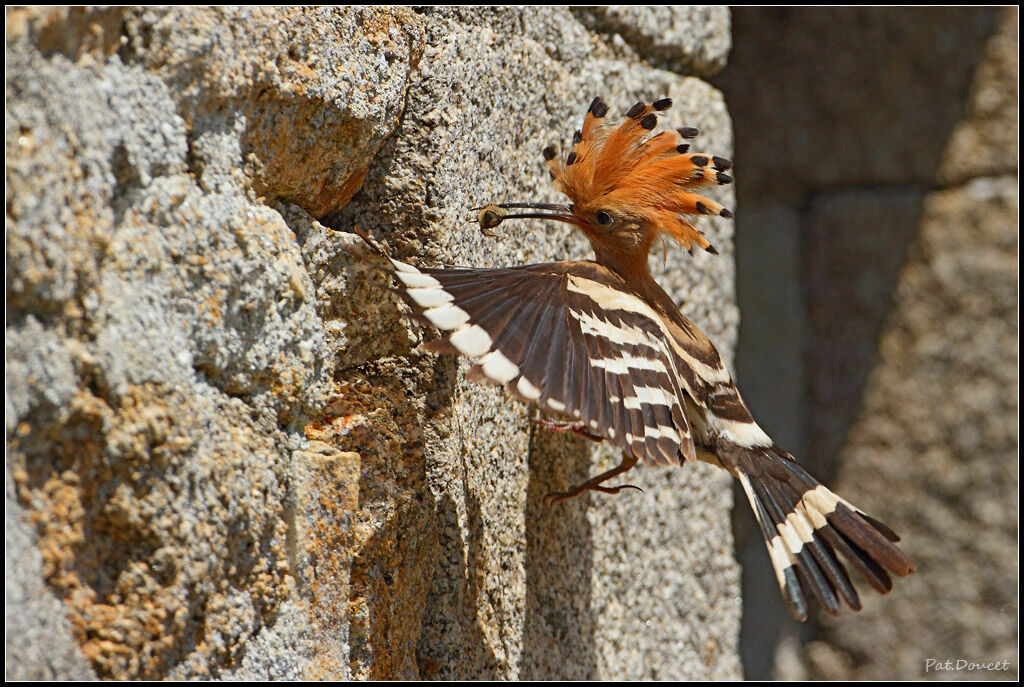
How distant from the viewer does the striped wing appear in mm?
1256

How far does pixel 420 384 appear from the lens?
1.39 metres

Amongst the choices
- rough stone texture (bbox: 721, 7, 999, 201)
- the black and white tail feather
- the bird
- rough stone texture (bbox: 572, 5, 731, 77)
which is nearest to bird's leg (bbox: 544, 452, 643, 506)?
the bird

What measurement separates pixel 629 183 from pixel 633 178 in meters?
0.01

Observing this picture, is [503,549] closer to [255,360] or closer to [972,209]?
[255,360]

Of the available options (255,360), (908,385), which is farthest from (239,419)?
(908,385)

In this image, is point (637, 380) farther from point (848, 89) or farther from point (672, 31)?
point (848, 89)

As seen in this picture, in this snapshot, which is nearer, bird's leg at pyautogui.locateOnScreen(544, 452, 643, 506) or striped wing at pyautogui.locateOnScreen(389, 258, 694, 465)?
striped wing at pyautogui.locateOnScreen(389, 258, 694, 465)

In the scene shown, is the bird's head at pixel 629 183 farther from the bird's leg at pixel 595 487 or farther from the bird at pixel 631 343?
the bird's leg at pixel 595 487

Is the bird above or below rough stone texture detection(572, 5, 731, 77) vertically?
below

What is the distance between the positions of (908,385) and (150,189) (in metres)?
2.66

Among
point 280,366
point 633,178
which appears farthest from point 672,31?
point 280,366

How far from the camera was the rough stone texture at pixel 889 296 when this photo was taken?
3021 mm

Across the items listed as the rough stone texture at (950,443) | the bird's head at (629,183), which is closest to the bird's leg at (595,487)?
the bird's head at (629,183)

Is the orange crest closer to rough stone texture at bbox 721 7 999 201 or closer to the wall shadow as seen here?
the wall shadow
